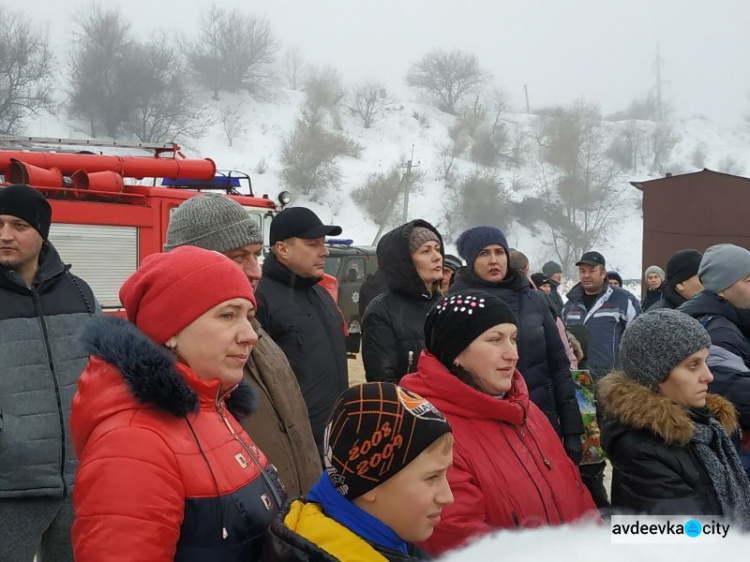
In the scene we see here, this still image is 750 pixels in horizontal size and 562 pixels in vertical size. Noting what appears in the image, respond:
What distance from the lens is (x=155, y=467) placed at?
1.50 metres

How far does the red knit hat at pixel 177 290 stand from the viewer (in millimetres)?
1728

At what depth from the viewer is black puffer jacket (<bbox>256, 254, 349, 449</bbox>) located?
129 inches

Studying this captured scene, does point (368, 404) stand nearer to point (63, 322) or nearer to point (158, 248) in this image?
point (63, 322)

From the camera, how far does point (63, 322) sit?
2.84m

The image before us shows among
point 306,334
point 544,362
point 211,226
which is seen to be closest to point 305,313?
point 306,334

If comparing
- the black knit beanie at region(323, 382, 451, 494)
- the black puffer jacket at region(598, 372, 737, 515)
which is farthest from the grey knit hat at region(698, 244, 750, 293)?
the black knit beanie at region(323, 382, 451, 494)

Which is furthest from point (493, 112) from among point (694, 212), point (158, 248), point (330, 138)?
point (158, 248)

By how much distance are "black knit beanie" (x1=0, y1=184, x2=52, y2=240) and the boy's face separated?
78.6 inches

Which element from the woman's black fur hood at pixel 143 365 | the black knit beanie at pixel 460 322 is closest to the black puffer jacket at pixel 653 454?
the black knit beanie at pixel 460 322

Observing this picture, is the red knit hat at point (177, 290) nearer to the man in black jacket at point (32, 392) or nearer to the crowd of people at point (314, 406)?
the crowd of people at point (314, 406)

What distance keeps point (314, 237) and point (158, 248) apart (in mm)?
7170

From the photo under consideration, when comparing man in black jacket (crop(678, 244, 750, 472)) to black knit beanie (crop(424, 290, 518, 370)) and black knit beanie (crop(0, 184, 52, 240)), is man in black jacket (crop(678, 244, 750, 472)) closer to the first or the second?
black knit beanie (crop(424, 290, 518, 370))

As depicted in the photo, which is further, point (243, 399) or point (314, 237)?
point (314, 237)

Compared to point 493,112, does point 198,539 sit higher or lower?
lower
